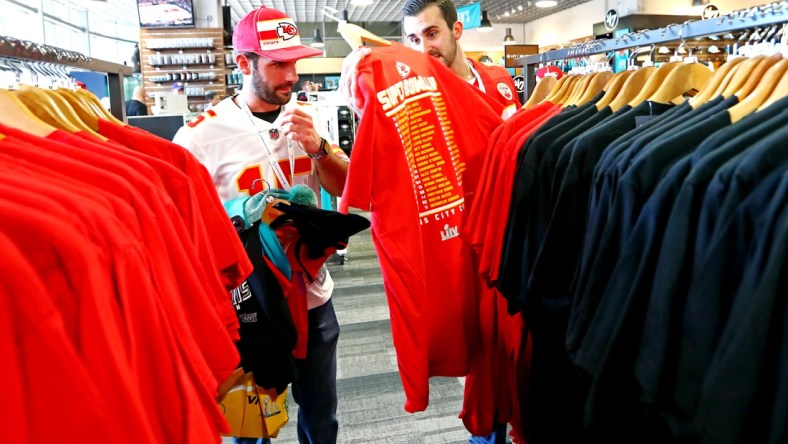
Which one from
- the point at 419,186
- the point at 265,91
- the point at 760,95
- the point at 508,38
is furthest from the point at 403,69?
the point at 508,38

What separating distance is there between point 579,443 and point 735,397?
0.84 meters

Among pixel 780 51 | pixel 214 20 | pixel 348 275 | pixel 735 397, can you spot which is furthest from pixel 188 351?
pixel 214 20

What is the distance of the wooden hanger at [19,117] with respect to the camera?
1.08 metres

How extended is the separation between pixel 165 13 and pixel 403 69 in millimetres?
9512

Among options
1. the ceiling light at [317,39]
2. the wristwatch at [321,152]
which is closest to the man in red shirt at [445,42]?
the wristwatch at [321,152]

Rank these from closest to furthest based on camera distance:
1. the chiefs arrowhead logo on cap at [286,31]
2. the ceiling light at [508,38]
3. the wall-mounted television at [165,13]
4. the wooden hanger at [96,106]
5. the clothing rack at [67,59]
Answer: the clothing rack at [67,59] → the wooden hanger at [96,106] → the chiefs arrowhead logo on cap at [286,31] → the wall-mounted television at [165,13] → the ceiling light at [508,38]

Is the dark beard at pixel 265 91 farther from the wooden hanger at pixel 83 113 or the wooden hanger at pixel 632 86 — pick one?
the wooden hanger at pixel 632 86

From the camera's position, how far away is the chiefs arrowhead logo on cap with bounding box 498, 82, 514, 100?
245cm

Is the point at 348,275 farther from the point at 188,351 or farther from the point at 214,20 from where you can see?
the point at 214,20

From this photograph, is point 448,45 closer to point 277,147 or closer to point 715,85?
point 277,147

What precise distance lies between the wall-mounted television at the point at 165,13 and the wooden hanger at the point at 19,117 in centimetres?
994

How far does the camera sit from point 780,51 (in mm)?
1328

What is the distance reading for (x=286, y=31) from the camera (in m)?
2.04

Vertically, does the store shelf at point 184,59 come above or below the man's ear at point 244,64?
above
